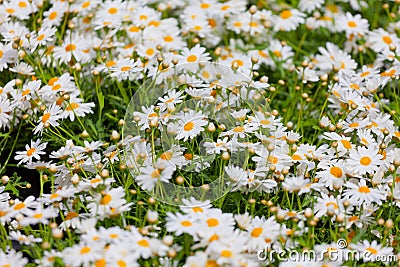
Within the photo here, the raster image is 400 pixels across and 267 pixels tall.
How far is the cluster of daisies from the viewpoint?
1854 mm

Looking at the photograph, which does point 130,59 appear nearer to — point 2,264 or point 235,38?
point 235,38

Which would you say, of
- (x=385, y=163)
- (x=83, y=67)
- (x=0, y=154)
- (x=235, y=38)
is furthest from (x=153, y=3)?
(x=385, y=163)

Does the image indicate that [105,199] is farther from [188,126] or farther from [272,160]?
[272,160]

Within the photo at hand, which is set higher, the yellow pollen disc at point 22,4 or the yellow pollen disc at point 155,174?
the yellow pollen disc at point 22,4

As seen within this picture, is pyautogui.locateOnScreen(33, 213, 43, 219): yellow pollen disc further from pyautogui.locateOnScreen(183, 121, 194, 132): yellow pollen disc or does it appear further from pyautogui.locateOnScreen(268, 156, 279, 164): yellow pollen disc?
pyautogui.locateOnScreen(268, 156, 279, 164): yellow pollen disc

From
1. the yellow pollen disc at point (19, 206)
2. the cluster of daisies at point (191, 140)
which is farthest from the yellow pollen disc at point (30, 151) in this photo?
the yellow pollen disc at point (19, 206)

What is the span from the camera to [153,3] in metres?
3.38

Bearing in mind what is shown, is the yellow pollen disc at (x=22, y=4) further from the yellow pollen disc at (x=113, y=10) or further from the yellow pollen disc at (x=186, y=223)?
the yellow pollen disc at (x=186, y=223)

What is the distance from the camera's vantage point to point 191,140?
2207 mm

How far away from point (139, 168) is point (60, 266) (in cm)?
41

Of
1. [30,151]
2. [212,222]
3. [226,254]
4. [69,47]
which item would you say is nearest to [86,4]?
[69,47]

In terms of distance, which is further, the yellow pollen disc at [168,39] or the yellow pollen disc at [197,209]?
the yellow pollen disc at [168,39]

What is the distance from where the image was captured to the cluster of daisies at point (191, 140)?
1854 mm

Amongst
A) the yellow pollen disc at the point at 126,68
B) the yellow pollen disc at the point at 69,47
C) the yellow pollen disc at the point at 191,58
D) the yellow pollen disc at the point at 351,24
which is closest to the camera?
the yellow pollen disc at the point at 126,68
